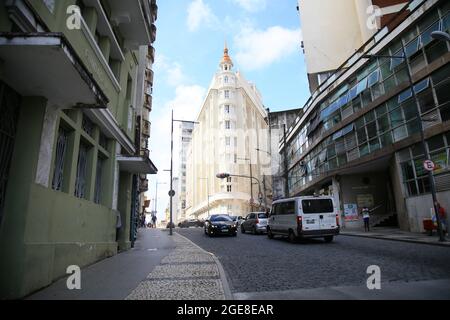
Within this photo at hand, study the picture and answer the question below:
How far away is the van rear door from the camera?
14.2 metres

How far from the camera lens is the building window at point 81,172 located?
865 cm

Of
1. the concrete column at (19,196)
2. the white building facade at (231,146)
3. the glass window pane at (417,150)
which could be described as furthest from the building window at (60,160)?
the white building facade at (231,146)

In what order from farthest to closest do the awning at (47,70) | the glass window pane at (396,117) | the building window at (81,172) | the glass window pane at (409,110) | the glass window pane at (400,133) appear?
the glass window pane at (396,117)
the glass window pane at (400,133)
the glass window pane at (409,110)
the building window at (81,172)
the awning at (47,70)

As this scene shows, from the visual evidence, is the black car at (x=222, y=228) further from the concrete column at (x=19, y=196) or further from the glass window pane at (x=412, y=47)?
the concrete column at (x=19, y=196)

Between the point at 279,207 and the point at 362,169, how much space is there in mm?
11686

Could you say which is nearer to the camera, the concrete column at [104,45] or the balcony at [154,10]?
the concrete column at [104,45]

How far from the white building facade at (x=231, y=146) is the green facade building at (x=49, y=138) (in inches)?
2113

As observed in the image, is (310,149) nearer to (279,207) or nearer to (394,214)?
(394,214)

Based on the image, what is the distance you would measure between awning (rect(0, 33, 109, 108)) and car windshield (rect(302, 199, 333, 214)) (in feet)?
34.6

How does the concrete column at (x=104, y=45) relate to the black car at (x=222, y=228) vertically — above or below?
above

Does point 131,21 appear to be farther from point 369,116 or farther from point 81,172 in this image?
point 369,116

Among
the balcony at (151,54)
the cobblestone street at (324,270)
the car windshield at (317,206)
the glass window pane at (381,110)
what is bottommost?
the cobblestone street at (324,270)

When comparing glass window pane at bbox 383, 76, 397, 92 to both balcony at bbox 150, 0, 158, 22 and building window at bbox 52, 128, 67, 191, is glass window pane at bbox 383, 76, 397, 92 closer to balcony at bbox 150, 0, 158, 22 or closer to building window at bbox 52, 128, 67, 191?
balcony at bbox 150, 0, 158, 22

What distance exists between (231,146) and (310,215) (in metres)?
54.0
